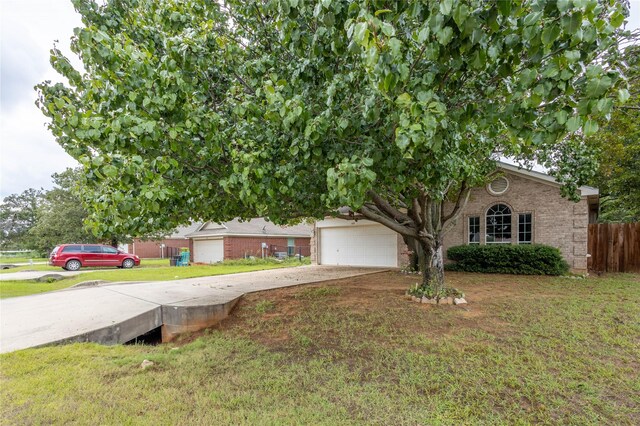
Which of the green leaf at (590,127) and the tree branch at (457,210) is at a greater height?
the green leaf at (590,127)

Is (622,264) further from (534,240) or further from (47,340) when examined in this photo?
(47,340)

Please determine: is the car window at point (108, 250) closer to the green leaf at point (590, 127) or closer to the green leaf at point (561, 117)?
the green leaf at point (561, 117)

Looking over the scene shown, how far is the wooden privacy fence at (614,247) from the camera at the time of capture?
1135cm

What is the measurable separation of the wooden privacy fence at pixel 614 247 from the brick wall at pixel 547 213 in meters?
1.24

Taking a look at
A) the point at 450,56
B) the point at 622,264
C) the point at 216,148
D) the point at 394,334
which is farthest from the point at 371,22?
the point at 622,264

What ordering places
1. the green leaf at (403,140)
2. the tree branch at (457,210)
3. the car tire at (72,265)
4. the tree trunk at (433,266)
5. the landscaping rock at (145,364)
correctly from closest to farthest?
the green leaf at (403,140) → the landscaping rock at (145,364) → the tree trunk at (433,266) → the tree branch at (457,210) → the car tire at (72,265)

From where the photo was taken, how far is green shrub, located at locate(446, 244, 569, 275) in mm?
10945

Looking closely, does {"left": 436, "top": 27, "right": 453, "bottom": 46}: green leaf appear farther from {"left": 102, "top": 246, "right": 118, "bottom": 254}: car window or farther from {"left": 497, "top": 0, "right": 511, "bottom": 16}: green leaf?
{"left": 102, "top": 246, "right": 118, "bottom": 254}: car window

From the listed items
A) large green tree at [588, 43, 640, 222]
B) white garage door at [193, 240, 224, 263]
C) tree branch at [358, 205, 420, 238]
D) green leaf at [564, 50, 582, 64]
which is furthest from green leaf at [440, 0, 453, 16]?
white garage door at [193, 240, 224, 263]

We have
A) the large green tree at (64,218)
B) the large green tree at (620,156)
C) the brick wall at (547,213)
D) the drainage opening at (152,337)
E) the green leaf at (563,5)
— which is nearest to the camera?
the green leaf at (563,5)

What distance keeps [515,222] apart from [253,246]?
614 inches

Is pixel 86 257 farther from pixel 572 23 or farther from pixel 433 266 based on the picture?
pixel 572 23

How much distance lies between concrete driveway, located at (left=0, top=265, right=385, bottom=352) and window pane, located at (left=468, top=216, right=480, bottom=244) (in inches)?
362

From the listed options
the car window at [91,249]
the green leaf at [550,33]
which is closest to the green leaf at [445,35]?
the green leaf at [550,33]
